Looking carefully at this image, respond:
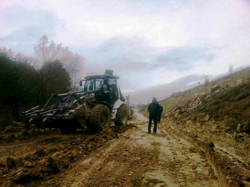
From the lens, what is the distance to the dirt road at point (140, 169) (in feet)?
11.3

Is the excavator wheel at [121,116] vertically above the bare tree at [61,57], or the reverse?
the bare tree at [61,57]

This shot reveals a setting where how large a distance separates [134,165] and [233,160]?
2069 mm

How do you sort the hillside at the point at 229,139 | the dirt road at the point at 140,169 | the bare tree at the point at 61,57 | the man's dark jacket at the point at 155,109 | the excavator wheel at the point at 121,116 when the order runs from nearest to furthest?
the dirt road at the point at 140,169 < the hillside at the point at 229,139 < the man's dark jacket at the point at 155,109 < the excavator wheel at the point at 121,116 < the bare tree at the point at 61,57

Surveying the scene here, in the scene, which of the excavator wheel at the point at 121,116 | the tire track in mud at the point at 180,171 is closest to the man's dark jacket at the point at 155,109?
the excavator wheel at the point at 121,116

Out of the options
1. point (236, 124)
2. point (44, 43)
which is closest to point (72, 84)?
point (44, 43)

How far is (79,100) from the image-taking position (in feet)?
26.6

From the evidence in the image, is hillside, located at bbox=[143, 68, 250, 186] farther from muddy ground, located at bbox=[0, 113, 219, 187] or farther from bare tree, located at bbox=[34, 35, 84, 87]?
bare tree, located at bbox=[34, 35, 84, 87]

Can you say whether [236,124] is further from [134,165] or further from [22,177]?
[22,177]

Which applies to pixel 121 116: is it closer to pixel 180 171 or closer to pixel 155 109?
pixel 155 109

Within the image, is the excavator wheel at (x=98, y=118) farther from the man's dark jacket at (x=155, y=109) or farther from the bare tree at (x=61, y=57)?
the bare tree at (x=61, y=57)

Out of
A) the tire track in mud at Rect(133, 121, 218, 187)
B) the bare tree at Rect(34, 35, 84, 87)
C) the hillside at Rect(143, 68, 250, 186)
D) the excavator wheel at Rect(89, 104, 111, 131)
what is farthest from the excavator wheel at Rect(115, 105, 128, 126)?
the bare tree at Rect(34, 35, 84, 87)

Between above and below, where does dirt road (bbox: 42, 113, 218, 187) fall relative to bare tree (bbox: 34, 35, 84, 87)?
below

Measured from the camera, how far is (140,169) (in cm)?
400

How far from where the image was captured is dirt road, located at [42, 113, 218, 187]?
343cm
